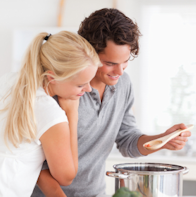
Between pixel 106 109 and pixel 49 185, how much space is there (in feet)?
1.41

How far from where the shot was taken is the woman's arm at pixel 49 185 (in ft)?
3.20

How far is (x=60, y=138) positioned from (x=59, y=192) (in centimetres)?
22

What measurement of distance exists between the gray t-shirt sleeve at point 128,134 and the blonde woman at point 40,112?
16.5 inches

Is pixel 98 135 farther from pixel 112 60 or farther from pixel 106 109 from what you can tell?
pixel 112 60

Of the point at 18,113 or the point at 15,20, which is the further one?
the point at 15,20

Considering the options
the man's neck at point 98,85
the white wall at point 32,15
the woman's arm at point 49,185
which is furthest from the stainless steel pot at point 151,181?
the white wall at point 32,15

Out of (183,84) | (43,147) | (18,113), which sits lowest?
(183,84)

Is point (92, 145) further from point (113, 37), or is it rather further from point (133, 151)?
point (113, 37)

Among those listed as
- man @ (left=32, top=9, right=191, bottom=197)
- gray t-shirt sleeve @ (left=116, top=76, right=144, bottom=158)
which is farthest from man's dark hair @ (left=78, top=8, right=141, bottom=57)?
gray t-shirt sleeve @ (left=116, top=76, right=144, bottom=158)

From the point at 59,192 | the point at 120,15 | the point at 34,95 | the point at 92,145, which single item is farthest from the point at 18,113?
the point at 120,15

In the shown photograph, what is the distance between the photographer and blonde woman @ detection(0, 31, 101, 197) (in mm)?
877

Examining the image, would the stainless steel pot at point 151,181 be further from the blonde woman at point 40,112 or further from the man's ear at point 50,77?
the man's ear at point 50,77

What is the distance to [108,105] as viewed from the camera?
4.17ft

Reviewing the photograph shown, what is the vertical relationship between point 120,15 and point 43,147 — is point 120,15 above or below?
above
